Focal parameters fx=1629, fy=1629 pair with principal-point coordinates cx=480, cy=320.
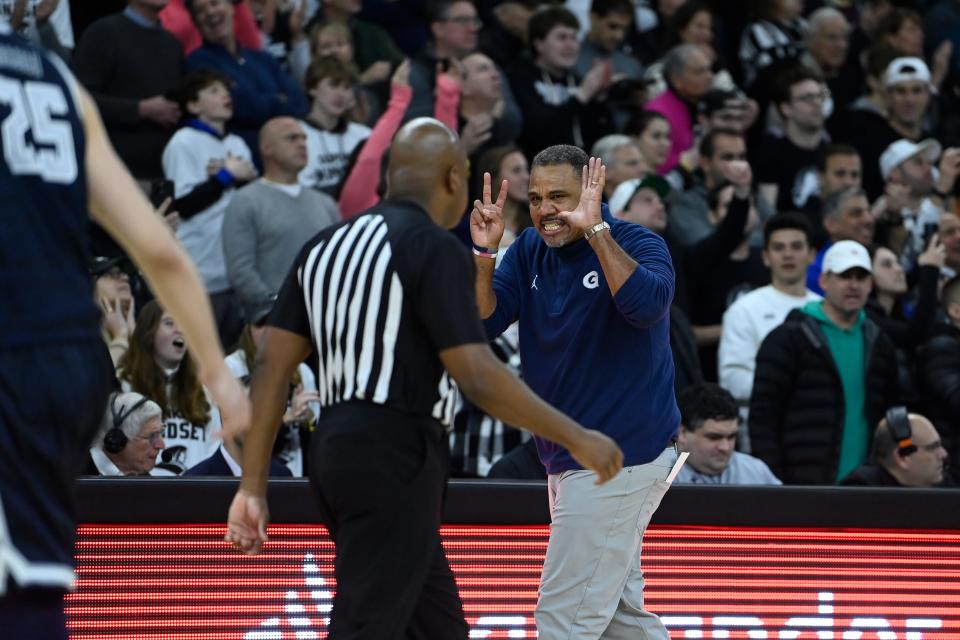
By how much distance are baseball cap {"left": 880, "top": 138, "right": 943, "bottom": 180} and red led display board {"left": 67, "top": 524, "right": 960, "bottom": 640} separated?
6180mm

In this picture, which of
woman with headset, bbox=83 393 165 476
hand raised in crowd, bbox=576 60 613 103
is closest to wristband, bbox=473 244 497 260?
woman with headset, bbox=83 393 165 476

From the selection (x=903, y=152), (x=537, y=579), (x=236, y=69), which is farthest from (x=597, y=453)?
(x=903, y=152)

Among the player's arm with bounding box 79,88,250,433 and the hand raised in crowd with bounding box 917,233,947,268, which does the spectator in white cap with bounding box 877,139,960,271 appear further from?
the player's arm with bounding box 79,88,250,433

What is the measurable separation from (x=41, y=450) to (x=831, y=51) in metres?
11.5

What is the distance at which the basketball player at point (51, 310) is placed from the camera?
346 centimetres

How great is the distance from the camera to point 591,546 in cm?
563

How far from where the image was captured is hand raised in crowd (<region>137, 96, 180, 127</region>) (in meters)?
9.91

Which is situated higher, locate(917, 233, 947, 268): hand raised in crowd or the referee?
the referee

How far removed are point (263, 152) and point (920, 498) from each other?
191 inches

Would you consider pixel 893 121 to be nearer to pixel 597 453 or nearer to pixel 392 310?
pixel 597 453

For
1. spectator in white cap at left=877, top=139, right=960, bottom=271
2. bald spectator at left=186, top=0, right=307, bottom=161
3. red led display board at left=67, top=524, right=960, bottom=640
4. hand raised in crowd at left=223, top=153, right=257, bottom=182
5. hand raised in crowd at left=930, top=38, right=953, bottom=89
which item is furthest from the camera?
hand raised in crowd at left=930, top=38, right=953, bottom=89

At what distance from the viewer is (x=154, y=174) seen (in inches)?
400

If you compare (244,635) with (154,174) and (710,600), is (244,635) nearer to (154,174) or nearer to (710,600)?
(710,600)

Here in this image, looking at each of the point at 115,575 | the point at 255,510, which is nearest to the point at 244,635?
the point at 115,575
